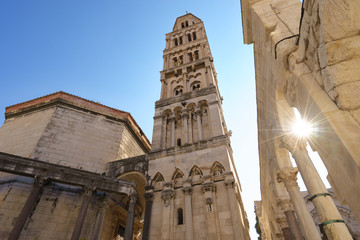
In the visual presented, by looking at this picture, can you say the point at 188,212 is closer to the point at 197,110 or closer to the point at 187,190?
the point at 187,190

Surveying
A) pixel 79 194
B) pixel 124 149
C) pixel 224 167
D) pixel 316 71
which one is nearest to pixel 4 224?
pixel 79 194

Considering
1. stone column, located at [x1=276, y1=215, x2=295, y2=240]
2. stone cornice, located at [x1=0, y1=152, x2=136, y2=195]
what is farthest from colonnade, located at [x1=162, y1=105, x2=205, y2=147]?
stone column, located at [x1=276, y1=215, x2=295, y2=240]

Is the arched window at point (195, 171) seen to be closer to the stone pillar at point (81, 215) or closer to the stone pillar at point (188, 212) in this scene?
the stone pillar at point (188, 212)

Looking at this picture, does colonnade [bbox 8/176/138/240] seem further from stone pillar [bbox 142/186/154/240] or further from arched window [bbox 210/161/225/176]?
arched window [bbox 210/161/225/176]

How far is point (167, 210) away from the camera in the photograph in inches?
413

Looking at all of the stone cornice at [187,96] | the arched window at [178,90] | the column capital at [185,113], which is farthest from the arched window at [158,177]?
the arched window at [178,90]

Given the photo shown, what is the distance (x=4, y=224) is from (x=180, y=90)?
14.6 meters

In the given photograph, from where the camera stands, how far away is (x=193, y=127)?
576 inches

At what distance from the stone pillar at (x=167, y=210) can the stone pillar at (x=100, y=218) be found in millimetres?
3787

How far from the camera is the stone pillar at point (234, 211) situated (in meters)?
8.71

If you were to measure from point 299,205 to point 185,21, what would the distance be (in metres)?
27.9

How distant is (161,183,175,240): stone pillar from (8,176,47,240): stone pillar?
6.21 metres

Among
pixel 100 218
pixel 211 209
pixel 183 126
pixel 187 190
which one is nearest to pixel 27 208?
pixel 100 218

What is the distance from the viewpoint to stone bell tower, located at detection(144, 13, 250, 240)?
378 inches
